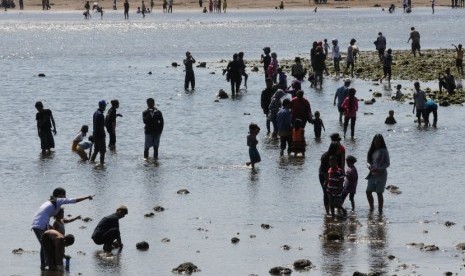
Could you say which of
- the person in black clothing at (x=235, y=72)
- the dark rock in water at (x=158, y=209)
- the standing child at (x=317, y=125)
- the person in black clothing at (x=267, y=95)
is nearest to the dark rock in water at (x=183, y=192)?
the dark rock in water at (x=158, y=209)

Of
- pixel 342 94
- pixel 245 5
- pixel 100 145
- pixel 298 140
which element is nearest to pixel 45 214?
pixel 100 145

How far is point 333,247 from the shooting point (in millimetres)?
→ 20109

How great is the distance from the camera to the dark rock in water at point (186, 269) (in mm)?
18562

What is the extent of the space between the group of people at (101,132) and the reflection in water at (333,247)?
7941 millimetres

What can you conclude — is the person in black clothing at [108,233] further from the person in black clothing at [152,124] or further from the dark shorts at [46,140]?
the dark shorts at [46,140]

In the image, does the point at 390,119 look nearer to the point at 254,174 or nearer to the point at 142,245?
the point at 254,174

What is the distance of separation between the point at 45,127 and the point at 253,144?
20.3 feet

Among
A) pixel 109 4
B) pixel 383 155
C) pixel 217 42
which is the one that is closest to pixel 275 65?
pixel 383 155

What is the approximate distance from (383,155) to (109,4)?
4701 inches

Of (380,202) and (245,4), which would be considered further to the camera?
(245,4)

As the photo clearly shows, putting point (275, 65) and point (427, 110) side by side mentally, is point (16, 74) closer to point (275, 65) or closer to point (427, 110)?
point (275, 65)

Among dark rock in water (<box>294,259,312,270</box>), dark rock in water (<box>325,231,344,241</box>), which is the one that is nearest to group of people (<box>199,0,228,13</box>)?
dark rock in water (<box>325,231,344,241</box>)

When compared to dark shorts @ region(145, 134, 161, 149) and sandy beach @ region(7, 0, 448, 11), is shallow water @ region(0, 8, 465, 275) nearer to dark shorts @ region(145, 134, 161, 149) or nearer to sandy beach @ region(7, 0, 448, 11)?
dark shorts @ region(145, 134, 161, 149)

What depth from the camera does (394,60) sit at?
57.8m
